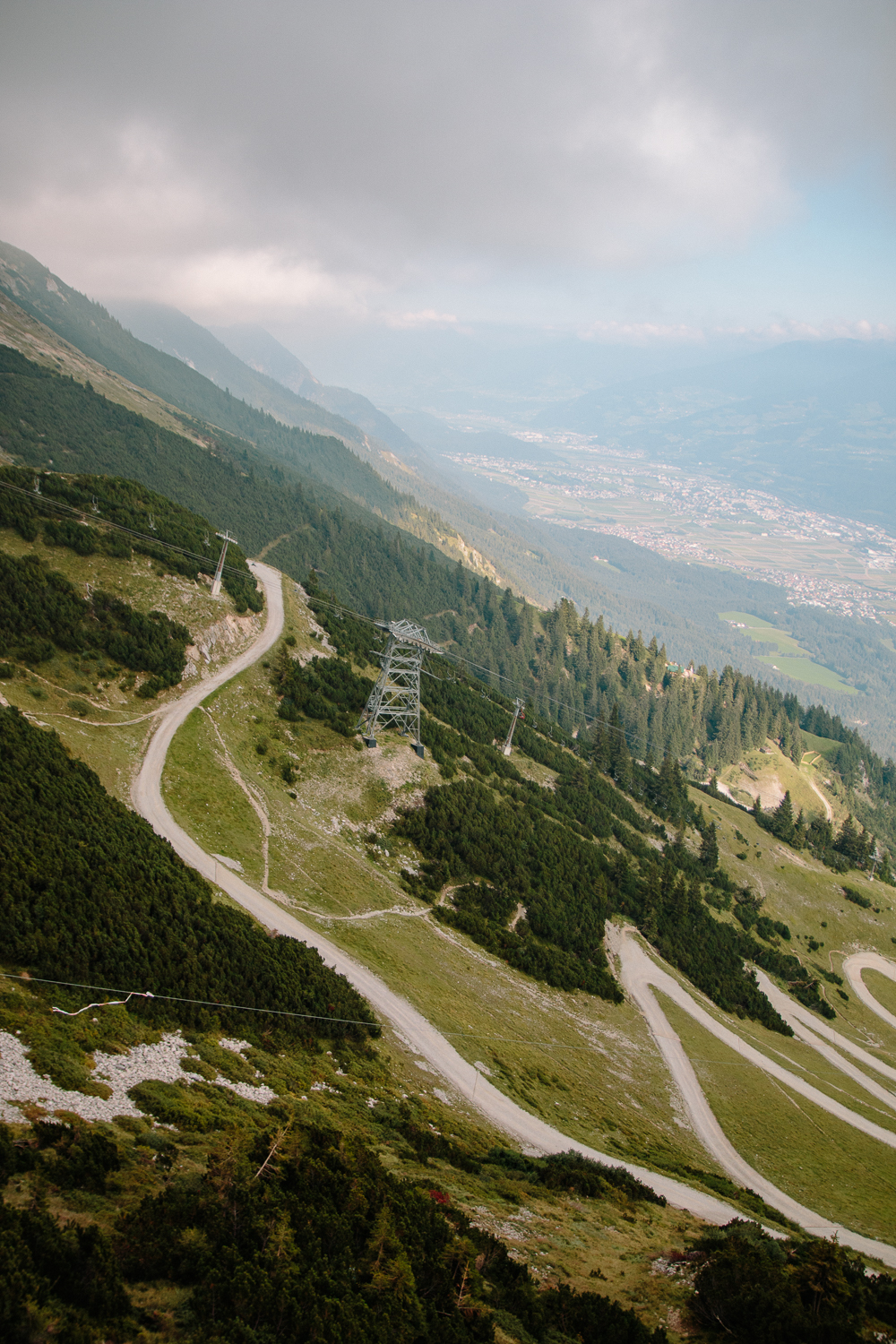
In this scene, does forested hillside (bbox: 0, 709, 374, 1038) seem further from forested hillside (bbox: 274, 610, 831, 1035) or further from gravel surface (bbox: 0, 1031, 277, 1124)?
forested hillside (bbox: 274, 610, 831, 1035)

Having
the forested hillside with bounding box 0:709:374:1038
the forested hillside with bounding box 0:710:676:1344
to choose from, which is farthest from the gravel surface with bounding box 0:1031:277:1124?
the forested hillside with bounding box 0:709:374:1038

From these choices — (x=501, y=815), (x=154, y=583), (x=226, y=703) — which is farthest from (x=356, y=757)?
(x=154, y=583)

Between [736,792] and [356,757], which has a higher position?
[736,792]

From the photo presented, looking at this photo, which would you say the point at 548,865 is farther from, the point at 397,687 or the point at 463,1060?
the point at 463,1060

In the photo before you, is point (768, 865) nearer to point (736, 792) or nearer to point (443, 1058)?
point (736, 792)

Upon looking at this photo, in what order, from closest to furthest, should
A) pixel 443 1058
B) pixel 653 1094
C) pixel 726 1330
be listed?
1. pixel 726 1330
2. pixel 443 1058
3. pixel 653 1094

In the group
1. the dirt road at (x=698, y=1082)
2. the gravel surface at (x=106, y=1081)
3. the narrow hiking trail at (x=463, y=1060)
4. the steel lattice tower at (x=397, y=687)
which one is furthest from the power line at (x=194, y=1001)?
the steel lattice tower at (x=397, y=687)

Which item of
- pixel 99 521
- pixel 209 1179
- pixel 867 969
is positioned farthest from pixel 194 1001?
pixel 867 969

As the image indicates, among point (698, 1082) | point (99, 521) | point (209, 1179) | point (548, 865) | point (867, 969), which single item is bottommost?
point (698, 1082)

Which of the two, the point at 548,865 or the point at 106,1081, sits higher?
the point at 548,865
